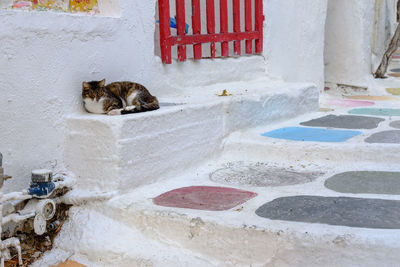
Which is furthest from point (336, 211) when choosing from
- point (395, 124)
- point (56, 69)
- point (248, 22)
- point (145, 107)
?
point (248, 22)

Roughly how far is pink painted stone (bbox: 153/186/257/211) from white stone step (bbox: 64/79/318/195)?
10.2 inches

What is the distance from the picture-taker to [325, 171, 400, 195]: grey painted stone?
2.75 meters

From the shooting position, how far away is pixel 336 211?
2.43 metres

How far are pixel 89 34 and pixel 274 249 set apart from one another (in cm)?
177

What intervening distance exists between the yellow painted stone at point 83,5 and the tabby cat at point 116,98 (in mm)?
505

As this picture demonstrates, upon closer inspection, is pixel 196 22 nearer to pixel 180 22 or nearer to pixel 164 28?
pixel 180 22

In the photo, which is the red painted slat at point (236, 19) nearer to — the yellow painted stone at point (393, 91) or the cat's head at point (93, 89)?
the cat's head at point (93, 89)

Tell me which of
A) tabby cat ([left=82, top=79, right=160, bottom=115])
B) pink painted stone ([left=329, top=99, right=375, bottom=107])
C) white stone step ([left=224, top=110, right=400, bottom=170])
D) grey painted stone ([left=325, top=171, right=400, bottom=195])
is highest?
tabby cat ([left=82, top=79, right=160, bottom=115])

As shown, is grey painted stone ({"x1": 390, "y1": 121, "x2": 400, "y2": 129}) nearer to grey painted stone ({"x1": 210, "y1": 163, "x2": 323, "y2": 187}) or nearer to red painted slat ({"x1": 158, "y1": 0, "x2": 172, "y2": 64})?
grey painted stone ({"x1": 210, "y1": 163, "x2": 323, "y2": 187})

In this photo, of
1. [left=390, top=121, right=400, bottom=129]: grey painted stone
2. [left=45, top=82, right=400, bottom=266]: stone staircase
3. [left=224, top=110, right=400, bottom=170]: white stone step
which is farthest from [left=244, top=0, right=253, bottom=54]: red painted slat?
[left=390, top=121, right=400, bottom=129]: grey painted stone

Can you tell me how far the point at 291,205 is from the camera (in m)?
2.56

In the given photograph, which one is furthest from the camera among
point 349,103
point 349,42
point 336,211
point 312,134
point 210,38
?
point 349,42

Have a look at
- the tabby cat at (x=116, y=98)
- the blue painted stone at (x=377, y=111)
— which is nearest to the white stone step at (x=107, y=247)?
the tabby cat at (x=116, y=98)

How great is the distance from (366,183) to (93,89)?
66.4 inches
